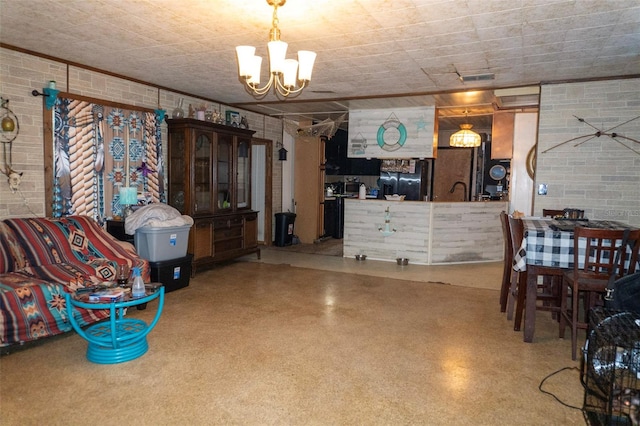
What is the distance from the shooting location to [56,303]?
3.15 m

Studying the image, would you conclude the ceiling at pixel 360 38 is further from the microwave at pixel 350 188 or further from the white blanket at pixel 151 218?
the microwave at pixel 350 188

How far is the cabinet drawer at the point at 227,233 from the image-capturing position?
5812 millimetres

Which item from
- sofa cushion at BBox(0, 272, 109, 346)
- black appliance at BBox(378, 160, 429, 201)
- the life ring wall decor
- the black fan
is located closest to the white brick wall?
the life ring wall decor

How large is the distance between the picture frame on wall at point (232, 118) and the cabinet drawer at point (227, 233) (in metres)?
1.58

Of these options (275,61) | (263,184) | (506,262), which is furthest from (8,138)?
(506,262)

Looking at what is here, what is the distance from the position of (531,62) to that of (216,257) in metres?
4.47


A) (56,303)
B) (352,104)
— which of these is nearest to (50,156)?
(56,303)

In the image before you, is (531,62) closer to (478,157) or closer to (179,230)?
(179,230)

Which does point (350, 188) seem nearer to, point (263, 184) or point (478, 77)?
point (263, 184)

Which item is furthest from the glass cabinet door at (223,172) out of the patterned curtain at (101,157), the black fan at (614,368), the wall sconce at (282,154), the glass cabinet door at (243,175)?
the black fan at (614,368)

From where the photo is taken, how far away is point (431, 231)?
20.8ft

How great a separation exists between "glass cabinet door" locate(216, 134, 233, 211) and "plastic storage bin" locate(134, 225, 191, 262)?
1.20m

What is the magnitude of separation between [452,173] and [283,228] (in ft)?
14.3

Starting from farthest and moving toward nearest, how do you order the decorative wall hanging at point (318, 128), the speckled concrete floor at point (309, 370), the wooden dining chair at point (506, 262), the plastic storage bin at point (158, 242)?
→ the decorative wall hanging at point (318, 128) < the plastic storage bin at point (158, 242) < the wooden dining chair at point (506, 262) < the speckled concrete floor at point (309, 370)
